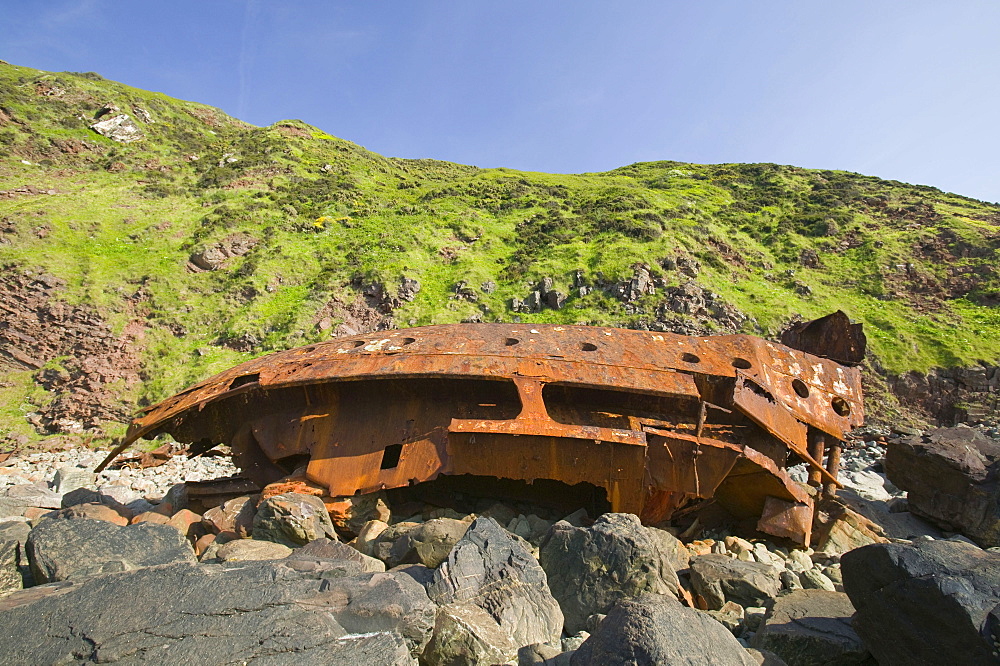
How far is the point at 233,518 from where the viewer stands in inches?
162

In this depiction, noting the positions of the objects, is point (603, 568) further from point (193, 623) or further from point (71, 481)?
point (71, 481)

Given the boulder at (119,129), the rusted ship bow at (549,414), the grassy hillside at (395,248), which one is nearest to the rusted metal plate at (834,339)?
the rusted ship bow at (549,414)

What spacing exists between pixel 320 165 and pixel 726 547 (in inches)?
1328

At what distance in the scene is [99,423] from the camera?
13.8 m

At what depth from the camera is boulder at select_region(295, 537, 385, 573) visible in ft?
9.95

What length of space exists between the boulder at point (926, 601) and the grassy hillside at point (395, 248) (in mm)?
14196

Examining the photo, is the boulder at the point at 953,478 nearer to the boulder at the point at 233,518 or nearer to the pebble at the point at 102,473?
the boulder at the point at 233,518

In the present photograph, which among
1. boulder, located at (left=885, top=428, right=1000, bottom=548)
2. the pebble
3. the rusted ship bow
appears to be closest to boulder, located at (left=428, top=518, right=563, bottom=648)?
the rusted ship bow

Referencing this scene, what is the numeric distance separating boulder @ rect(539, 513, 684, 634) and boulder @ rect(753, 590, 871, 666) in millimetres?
538

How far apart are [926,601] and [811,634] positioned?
1.79 ft

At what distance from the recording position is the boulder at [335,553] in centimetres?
303

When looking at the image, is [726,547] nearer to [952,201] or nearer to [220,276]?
[220,276]

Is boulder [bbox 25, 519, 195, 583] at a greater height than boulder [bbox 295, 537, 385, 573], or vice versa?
boulder [bbox 25, 519, 195, 583]

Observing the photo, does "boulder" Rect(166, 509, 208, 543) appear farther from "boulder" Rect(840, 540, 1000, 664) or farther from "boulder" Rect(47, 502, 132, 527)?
"boulder" Rect(840, 540, 1000, 664)
